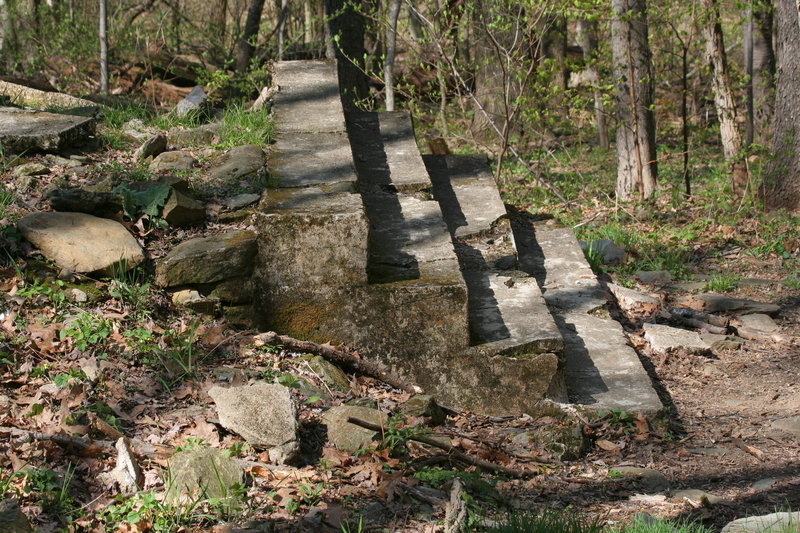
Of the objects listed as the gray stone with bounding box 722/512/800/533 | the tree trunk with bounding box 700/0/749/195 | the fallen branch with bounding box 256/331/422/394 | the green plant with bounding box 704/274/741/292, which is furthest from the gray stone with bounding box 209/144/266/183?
the tree trunk with bounding box 700/0/749/195

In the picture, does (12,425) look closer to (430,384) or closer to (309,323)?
(309,323)

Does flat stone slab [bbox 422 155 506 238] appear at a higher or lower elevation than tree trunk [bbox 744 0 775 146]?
lower

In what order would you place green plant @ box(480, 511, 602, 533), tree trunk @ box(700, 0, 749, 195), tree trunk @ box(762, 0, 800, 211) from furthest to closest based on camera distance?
tree trunk @ box(700, 0, 749, 195) < tree trunk @ box(762, 0, 800, 211) < green plant @ box(480, 511, 602, 533)

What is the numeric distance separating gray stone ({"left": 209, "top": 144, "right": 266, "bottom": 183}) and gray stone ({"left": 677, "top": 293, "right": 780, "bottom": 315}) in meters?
3.46

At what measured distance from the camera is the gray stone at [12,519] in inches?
94.3

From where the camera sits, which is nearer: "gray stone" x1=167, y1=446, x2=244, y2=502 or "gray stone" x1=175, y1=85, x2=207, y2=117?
"gray stone" x1=167, y1=446, x2=244, y2=502

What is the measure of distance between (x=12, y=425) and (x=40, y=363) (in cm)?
51

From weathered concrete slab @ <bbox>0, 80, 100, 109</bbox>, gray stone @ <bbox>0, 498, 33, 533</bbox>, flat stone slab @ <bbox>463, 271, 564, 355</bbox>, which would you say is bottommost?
flat stone slab @ <bbox>463, 271, 564, 355</bbox>

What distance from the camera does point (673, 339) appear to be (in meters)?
5.47

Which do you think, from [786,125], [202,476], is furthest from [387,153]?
[786,125]

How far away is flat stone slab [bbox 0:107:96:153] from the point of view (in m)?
5.25

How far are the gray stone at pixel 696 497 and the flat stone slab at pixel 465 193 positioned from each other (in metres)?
2.59

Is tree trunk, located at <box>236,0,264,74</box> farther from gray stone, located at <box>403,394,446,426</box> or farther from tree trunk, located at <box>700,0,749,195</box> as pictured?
gray stone, located at <box>403,394,446,426</box>

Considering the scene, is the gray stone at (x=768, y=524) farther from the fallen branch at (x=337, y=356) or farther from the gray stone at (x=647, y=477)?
the fallen branch at (x=337, y=356)
